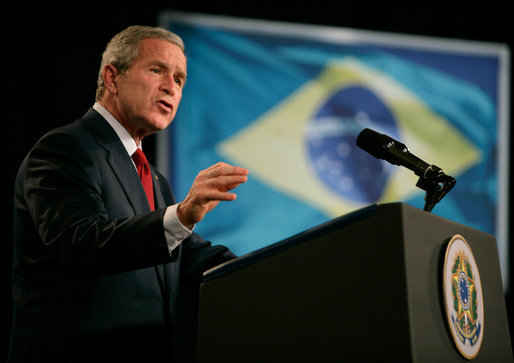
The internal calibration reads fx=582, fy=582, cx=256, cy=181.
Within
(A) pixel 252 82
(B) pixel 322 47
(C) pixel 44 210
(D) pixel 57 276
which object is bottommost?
(D) pixel 57 276

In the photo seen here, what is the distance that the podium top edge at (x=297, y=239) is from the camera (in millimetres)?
1095

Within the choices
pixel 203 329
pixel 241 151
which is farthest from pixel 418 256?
pixel 241 151

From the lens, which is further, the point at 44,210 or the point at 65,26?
the point at 65,26

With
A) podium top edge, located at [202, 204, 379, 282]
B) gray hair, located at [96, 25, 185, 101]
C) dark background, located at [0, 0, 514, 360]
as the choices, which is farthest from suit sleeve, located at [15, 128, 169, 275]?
dark background, located at [0, 0, 514, 360]

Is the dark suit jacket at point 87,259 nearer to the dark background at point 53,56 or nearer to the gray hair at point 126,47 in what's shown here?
the gray hair at point 126,47

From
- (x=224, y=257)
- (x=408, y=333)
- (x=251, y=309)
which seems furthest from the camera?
(x=224, y=257)

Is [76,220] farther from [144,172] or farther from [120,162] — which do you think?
[144,172]

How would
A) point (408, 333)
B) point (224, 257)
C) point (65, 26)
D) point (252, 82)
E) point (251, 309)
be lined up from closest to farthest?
point (408, 333), point (251, 309), point (224, 257), point (65, 26), point (252, 82)

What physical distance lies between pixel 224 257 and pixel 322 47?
1908 millimetres

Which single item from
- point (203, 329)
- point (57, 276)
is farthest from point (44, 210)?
point (203, 329)

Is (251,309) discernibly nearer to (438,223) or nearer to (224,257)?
(438,223)

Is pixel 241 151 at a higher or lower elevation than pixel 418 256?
higher

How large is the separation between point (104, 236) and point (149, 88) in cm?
66

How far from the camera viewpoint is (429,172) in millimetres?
1420
